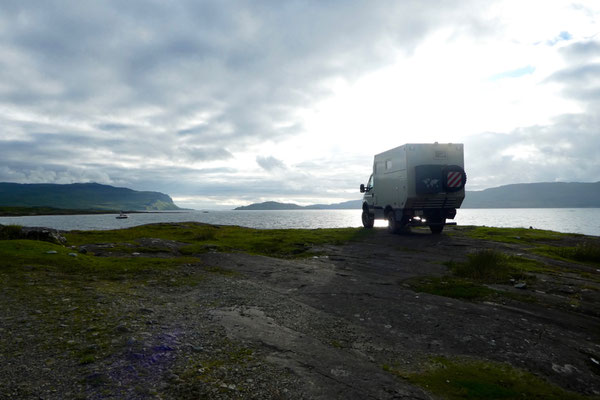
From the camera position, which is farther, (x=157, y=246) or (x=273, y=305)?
(x=157, y=246)

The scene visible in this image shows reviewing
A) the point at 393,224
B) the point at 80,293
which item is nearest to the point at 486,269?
the point at 393,224

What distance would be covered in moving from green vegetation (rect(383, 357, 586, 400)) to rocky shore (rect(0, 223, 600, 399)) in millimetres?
29

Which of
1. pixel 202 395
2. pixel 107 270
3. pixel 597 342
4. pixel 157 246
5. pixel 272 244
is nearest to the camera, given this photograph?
pixel 202 395

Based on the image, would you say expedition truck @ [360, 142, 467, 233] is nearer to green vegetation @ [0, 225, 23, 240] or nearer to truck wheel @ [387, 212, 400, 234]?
truck wheel @ [387, 212, 400, 234]

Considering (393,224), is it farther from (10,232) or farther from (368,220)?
(10,232)

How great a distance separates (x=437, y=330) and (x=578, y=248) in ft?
43.1

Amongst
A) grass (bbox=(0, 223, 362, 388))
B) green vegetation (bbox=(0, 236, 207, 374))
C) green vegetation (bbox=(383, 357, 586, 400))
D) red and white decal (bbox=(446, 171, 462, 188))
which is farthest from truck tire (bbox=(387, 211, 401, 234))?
green vegetation (bbox=(383, 357, 586, 400))

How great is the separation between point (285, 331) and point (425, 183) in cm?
1543

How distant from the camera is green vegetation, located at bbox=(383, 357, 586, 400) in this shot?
12.6 ft

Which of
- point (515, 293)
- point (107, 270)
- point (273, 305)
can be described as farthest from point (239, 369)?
point (107, 270)

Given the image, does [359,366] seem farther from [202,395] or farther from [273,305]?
[273,305]

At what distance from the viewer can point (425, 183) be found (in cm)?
1856

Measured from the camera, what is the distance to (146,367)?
13.3ft

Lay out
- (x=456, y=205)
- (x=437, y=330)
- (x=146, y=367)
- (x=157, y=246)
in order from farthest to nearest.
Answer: (x=456, y=205) → (x=157, y=246) → (x=437, y=330) → (x=146, y=367)
